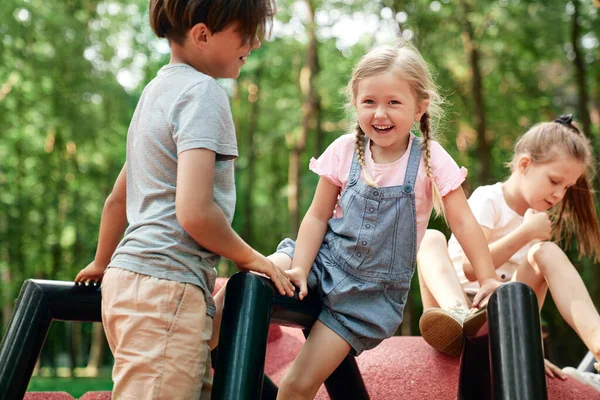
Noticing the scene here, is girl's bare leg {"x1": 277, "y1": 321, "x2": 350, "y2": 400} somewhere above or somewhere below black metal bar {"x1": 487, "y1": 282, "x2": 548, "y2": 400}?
below

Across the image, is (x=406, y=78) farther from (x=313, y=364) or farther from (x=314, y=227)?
(x=313, y=364)

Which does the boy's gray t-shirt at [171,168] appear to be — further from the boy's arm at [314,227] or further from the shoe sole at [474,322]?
the shoe sole at [474,322]

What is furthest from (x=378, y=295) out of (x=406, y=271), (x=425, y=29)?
(x=425, y=29)

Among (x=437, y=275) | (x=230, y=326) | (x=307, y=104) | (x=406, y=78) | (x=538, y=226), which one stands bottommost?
(x=437, y=275)

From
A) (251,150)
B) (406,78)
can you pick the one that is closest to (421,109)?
(406,78)

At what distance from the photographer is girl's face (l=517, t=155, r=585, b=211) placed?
12.1 feet

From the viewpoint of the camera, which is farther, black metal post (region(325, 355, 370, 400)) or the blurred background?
the blurred background

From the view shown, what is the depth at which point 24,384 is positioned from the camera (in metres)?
2.36

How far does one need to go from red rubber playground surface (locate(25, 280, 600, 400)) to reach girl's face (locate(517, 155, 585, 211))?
934mm

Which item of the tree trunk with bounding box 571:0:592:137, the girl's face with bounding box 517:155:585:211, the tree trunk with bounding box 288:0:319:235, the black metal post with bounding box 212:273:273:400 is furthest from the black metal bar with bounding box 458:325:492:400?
the tree trunk with bounding box 288:0:319:235

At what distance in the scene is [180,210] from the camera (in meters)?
1.98

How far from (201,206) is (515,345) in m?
0.95

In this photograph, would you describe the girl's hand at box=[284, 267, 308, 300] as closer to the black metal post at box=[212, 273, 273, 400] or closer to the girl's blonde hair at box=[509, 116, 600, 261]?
the black metal post at box=[212, 273, 273, 400]

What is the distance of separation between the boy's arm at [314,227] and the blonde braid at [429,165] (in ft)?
1.18
